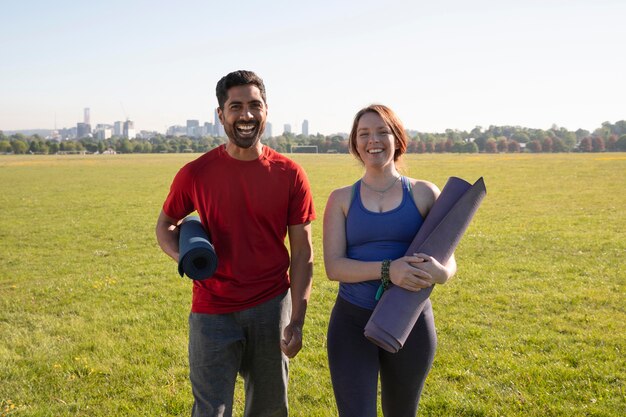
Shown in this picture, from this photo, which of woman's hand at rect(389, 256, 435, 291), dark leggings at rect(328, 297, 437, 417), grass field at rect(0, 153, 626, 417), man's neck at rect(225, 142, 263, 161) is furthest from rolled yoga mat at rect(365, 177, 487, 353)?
man's neck at rect(225, 142, 263, 161)

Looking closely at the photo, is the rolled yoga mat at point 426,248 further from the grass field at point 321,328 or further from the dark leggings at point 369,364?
the grass field at point 321,328

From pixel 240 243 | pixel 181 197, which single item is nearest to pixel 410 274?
pixel 240 243

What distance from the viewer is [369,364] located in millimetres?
2887

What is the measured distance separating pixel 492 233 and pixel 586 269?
14.0 feet

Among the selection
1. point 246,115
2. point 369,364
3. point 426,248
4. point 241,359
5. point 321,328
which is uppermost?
point 246,115

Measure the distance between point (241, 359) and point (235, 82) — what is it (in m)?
1.60

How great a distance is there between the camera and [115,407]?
4.98 metres

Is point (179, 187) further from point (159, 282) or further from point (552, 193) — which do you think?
point (552, 193)

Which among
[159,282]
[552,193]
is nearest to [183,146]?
[552,193]

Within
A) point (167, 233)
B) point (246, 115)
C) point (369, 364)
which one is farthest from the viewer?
point (167, 233)

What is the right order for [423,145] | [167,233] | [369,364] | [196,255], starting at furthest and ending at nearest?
[423,145] → [167,233] → [369,364] → [196,255]

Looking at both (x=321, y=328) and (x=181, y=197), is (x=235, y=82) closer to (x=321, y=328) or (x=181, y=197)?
(x=181, y=197)

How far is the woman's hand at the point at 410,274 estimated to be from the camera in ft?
8.74

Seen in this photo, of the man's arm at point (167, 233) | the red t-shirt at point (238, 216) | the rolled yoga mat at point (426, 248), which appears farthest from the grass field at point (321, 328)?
the man's arm at point (167, 233)
